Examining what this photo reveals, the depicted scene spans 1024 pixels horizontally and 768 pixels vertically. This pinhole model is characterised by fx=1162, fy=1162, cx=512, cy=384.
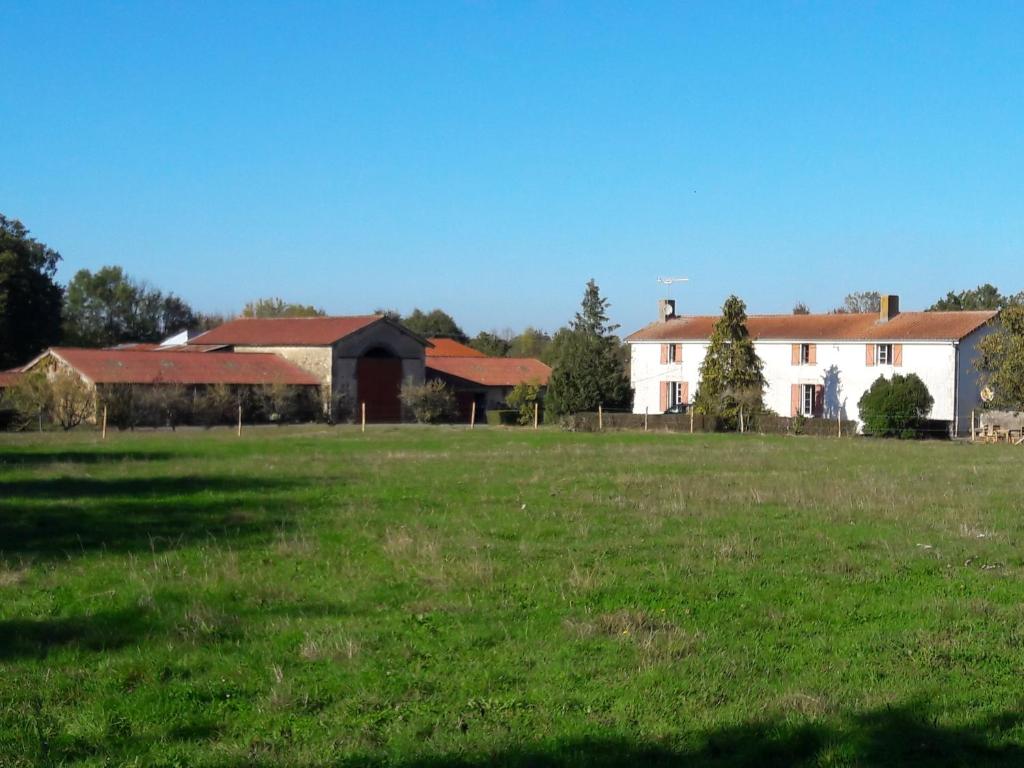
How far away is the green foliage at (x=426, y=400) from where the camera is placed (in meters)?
71.4

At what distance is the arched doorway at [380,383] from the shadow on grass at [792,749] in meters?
64.8

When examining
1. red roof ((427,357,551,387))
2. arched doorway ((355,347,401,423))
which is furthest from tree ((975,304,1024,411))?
arched doorway ((355,347,401,423))

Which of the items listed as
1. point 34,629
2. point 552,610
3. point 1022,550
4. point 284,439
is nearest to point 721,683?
point 552,610

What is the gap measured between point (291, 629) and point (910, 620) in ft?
18.7

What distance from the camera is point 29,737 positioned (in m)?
7.64

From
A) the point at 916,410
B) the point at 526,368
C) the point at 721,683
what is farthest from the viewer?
the point at 526,368

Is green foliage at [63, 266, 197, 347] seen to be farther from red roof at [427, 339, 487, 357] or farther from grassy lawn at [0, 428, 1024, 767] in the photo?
grassy lawn at [0, 428, 1024, 767]

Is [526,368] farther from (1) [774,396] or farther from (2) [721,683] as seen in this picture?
(2) [721,683]

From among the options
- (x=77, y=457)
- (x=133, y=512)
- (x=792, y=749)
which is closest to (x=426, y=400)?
(x=77, y=457)

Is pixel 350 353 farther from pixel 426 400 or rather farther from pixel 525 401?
pixel 525 401

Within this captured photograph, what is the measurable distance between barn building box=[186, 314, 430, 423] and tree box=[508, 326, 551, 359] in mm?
59928

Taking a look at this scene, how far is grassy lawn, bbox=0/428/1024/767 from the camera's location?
7656 millimetres

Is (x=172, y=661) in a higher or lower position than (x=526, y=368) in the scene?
lower

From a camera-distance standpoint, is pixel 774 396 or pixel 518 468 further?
pixel 774 396
